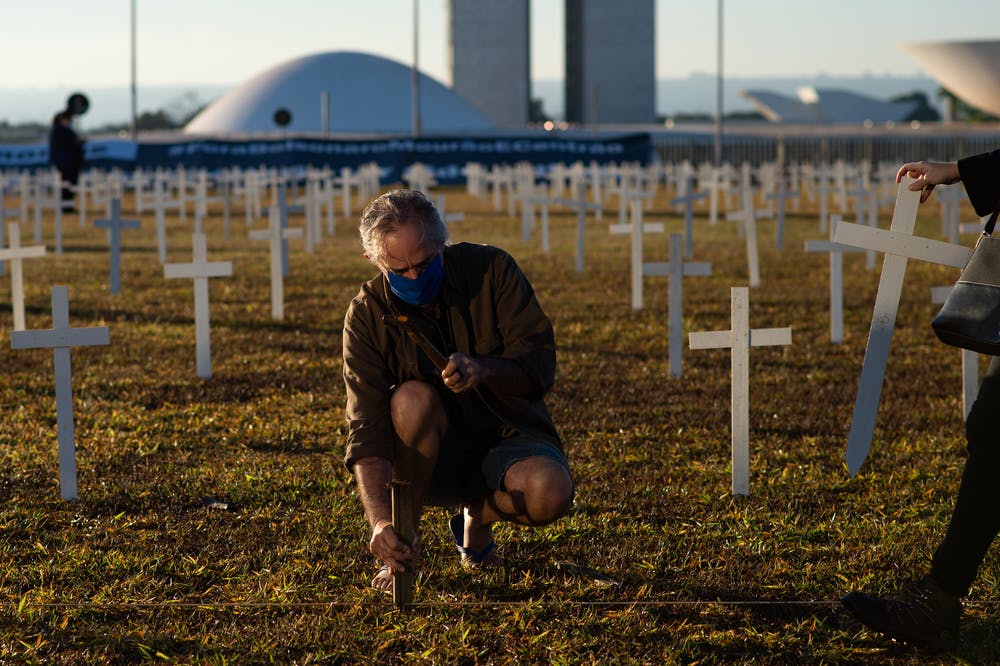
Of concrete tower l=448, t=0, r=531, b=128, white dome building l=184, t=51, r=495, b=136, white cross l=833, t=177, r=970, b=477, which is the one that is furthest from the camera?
concrete tower l=448, t=0, r=531, b=128

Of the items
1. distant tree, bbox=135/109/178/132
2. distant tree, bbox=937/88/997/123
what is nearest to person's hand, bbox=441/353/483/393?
distant tree, bbox=937/88/997/123

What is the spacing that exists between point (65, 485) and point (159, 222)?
1068 centimetres

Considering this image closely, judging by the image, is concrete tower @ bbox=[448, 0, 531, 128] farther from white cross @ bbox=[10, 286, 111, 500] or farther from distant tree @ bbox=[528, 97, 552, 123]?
white cross @ bbox=[10, 286, 111, 500]

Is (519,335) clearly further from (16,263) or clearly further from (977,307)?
(16,263)

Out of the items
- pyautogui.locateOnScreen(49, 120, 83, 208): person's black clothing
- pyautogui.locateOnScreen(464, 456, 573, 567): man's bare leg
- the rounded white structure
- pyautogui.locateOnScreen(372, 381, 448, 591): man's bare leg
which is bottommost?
pyautogui.locateOnScreen(464, 456, 573, 567): man's bare leg

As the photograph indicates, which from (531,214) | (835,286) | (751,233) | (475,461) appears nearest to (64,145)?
(531,214)

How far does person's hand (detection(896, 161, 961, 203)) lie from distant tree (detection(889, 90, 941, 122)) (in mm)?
99312

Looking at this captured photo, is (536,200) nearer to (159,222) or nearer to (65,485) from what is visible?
(159,222)

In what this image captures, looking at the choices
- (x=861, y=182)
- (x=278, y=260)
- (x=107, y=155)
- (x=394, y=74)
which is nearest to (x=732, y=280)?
Result: (x=861, y=182)

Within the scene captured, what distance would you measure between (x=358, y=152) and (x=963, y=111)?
195ft

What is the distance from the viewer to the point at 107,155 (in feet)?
125

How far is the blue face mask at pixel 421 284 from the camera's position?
3832mm

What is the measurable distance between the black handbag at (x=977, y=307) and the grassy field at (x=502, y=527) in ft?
2.90

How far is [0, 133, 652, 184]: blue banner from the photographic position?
1507 inches
